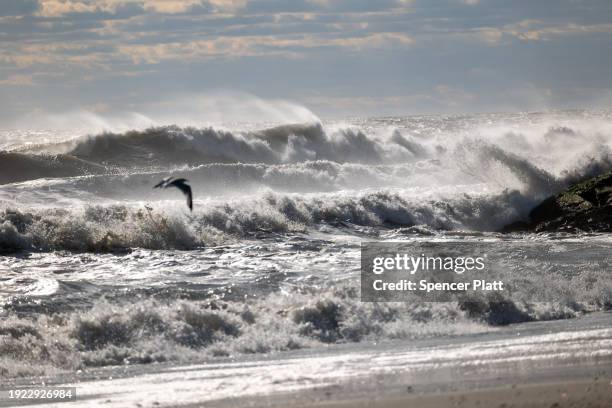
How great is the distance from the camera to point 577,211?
19359 millimetres

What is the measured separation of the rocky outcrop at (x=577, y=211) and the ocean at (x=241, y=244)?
0.51m

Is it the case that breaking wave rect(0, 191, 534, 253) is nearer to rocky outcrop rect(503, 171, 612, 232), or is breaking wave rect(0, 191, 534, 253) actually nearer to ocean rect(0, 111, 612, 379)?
ocean rect(0, 111, 612, 379)

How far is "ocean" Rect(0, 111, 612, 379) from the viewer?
10.8 m

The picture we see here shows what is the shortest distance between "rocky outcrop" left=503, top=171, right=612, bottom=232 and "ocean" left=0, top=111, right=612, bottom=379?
508mm

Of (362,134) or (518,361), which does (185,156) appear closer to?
(362,134)

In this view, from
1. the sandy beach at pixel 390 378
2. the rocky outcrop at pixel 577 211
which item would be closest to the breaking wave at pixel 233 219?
the rocky outcrop at pixel 577 211

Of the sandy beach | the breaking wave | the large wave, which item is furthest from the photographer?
the large wave

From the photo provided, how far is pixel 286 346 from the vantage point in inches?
422

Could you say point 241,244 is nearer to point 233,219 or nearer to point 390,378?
point 233,219

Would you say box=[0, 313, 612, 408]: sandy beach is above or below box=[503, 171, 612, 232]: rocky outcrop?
above

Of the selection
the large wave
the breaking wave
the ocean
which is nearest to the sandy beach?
the ocean

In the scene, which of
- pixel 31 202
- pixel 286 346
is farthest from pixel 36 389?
pixel 31 202

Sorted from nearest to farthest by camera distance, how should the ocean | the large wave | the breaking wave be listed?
the ocean < the breaking wave < the large wave

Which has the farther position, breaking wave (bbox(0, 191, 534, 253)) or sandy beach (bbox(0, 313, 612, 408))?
breaking wave (bbox(0, 191, 534, 253))
